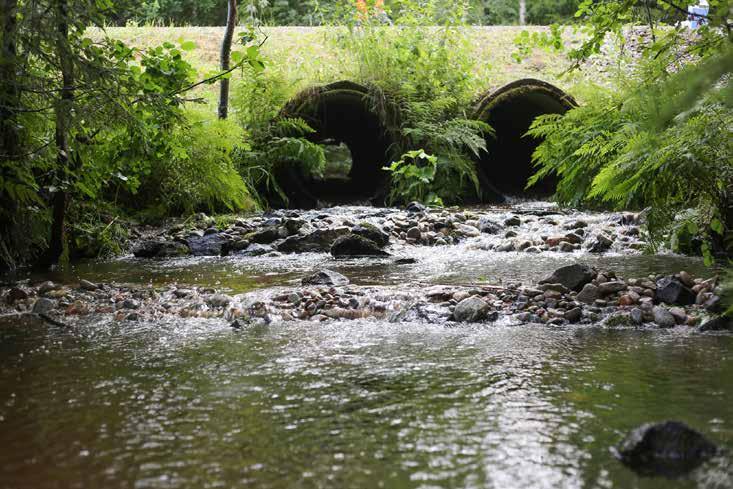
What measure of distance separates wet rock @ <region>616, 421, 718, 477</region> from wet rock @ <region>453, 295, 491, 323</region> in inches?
74.1

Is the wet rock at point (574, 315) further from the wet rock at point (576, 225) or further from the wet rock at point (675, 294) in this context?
the wet rock at point (576, 225)

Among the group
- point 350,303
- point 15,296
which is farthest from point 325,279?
point 15,296

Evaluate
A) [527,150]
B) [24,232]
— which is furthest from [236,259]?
[527,150]

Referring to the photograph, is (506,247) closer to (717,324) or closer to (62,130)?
(717,324)

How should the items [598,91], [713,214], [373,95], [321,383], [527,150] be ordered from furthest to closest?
[527,150], [373,95], [598,91], [713,214], [321,383]

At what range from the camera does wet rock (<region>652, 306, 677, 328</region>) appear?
3.63 m

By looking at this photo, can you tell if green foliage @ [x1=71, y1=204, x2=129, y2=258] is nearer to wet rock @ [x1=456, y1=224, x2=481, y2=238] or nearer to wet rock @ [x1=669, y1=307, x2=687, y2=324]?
wet rock @ [x1=456, y1=224, x2=481, y2=238]

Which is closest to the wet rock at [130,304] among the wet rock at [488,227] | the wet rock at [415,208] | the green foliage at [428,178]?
the wet rock at [488,227]

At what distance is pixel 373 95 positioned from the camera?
428 inches

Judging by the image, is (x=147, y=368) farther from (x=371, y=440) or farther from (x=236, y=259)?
(x=236, y=259)

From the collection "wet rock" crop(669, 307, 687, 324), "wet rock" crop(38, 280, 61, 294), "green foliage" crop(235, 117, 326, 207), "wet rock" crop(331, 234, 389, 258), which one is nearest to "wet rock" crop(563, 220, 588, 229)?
"wet rock" crop(331, 234, 389, 258)

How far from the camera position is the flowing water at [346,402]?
6.31 ft

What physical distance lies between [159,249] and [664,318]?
15.4ft

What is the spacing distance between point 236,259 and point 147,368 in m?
3.62
